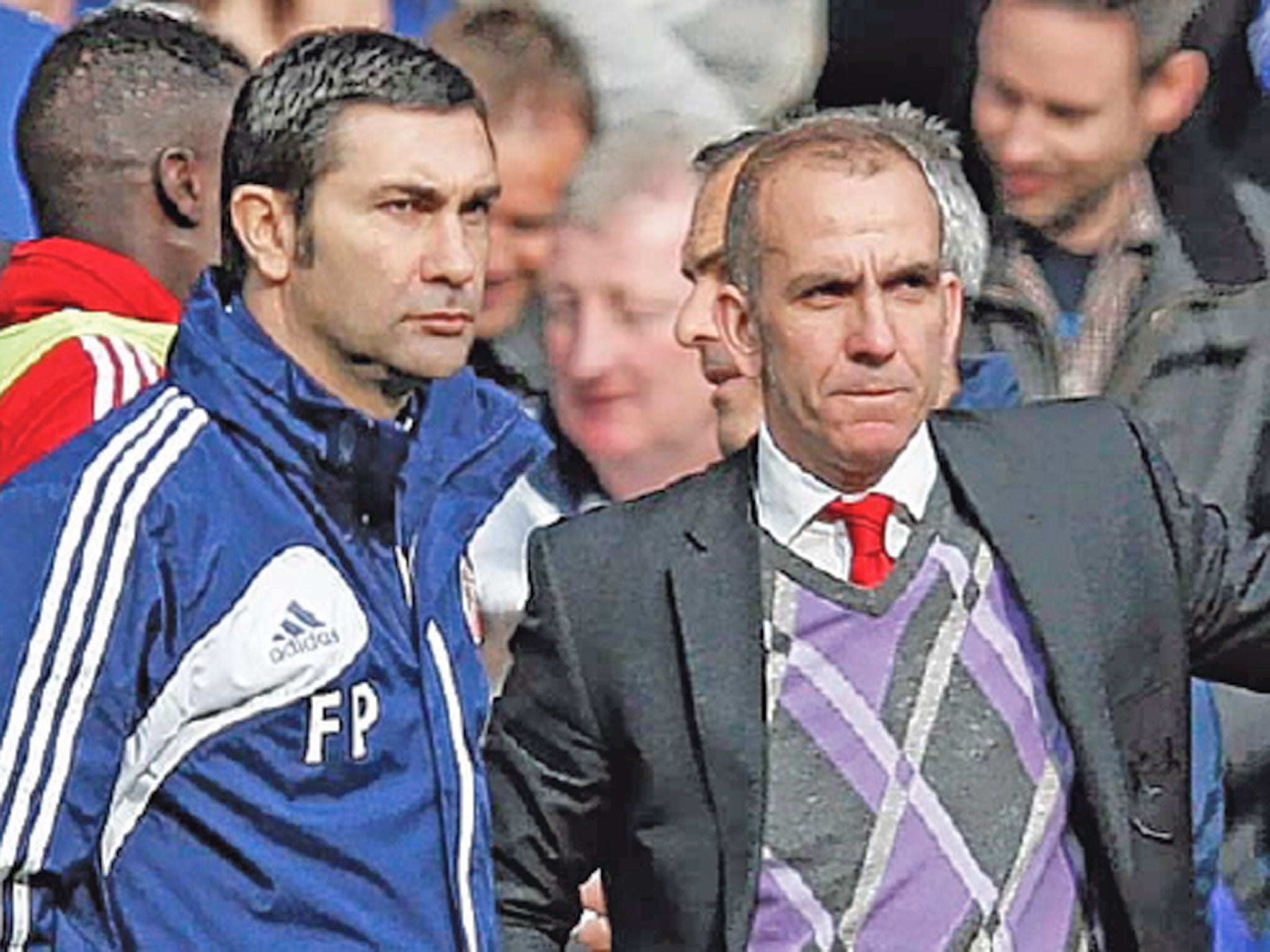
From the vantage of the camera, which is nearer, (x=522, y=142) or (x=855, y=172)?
(x=855, y=172)

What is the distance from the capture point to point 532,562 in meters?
3.01

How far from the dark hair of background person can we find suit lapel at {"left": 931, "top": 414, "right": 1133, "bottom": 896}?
49.0 inches

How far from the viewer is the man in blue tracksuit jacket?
267 centimetres

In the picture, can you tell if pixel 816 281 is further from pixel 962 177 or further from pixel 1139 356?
pixel 1139 356

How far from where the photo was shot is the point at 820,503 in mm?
2943

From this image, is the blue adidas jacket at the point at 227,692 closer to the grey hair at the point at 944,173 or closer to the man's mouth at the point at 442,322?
the man's mouth at the point at 442,322

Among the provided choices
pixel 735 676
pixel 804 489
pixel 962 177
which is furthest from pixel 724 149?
pixel 735 676

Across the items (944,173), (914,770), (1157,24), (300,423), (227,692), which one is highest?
(1157,24)

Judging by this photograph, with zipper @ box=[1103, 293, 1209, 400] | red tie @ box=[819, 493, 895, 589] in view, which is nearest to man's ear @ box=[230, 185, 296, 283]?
red tie @ box=[819, 493, 895, 589]

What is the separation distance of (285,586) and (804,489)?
47cm

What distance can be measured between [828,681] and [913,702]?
7 centimetres

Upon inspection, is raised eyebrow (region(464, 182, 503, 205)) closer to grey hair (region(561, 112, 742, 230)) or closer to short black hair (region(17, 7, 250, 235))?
short black hair (region(17, 7, 250, 235))

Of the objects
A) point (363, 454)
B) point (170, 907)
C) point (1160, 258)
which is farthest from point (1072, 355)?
point (170, 907)

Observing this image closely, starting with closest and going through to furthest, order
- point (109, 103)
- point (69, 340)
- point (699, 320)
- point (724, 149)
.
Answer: point (69, 340), point (699, 320), point (109, 103), point (724, 149)
